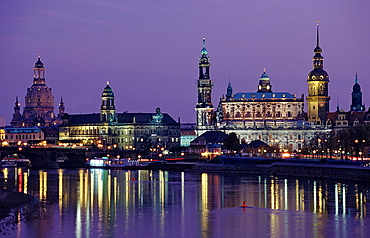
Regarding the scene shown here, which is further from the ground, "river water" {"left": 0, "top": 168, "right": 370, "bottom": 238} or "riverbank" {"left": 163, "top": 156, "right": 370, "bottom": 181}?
"riverbank" {"left": 163, "top": 156, "right": 370, "bottom": 181}

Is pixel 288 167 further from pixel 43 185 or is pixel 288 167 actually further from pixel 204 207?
pixel 204 207

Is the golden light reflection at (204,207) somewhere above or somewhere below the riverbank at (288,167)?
below

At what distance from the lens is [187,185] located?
130375 millimetres

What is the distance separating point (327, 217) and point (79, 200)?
2995cm

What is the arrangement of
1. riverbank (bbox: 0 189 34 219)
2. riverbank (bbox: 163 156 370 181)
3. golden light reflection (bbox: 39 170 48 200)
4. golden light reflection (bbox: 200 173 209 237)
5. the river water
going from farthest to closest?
riverbank (bbox: 163 156 370 181) → golden light reflection (bbox: 39 170 48 200) → riverbank (bbox: 0 189 34 219) → golden light reflection (bbox: 200 173 209 237) → the river water

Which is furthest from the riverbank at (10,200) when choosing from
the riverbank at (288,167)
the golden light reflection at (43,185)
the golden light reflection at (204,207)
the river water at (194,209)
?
the riverbank at (288,167)

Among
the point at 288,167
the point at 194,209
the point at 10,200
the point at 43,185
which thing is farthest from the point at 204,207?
the point at 288,167

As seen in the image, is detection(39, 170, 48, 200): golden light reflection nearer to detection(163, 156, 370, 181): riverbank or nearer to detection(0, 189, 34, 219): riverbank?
detection(0, 189, 34, 219): riverbank

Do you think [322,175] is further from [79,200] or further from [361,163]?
[79,200]

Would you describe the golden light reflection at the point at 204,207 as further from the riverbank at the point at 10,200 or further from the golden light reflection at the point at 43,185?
the golden light reflection at the point at 43,185

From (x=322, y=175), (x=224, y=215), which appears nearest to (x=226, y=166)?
(x=322, y=175)

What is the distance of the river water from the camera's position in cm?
7931

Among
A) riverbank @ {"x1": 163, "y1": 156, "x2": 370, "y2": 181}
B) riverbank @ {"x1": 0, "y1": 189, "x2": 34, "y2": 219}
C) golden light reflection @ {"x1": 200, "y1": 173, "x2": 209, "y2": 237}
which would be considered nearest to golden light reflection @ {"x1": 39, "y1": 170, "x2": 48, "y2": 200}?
riverbank @ {"x1": 0, "y1": 189, "x2": 34, "y2": 219}

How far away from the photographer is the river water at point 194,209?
7931 centimetres
